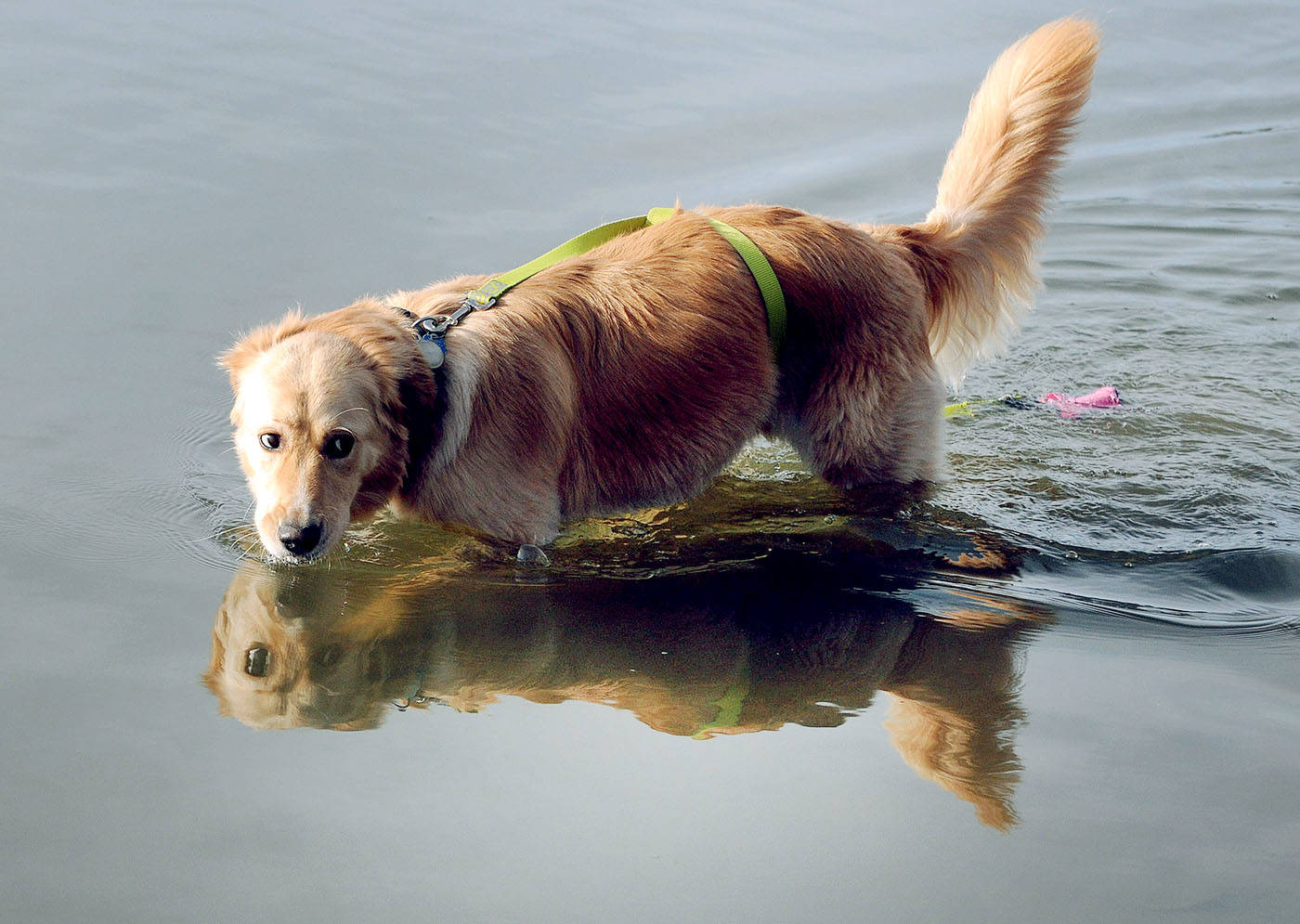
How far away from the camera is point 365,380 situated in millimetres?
3779

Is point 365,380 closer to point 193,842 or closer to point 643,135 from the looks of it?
point 193,842

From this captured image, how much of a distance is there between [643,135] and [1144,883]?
242 inches

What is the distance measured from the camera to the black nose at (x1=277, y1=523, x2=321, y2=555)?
3.68 meters

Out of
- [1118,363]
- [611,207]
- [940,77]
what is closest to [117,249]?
[611,207]

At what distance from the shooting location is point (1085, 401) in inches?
237

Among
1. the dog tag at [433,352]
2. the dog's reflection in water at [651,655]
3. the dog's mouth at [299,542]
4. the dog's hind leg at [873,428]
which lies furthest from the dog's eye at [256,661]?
the dog's hind leg at [873,428]

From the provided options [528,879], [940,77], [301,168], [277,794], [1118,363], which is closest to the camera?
[528,879]

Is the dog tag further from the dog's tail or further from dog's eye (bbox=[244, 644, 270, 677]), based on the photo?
the dog's tail

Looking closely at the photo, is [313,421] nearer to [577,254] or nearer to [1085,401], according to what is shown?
[577,254]

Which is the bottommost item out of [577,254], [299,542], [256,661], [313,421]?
[256,661]

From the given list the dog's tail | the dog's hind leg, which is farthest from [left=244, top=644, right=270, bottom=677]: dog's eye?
the dog's tail

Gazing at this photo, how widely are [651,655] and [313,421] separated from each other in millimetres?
1234

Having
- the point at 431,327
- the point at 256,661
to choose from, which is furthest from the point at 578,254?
the point at 256,661

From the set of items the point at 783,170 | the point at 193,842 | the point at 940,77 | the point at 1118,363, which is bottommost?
the point at 193,842
